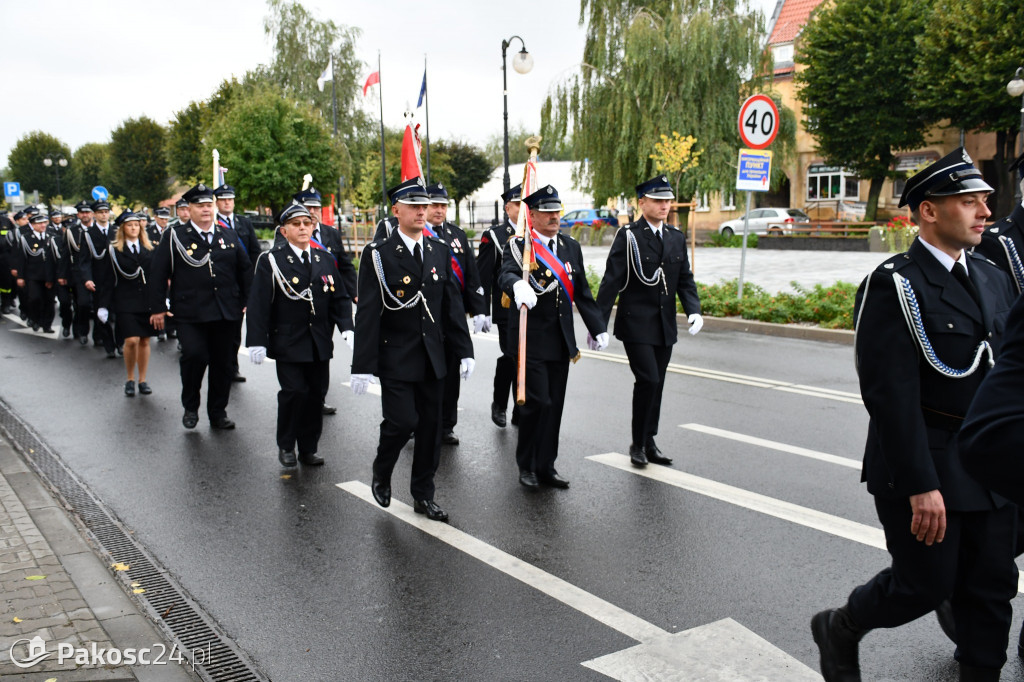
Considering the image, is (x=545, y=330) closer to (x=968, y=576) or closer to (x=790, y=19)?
(x=968, y=576)

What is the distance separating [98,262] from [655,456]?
28.0 feet

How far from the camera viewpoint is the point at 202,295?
8453 mm

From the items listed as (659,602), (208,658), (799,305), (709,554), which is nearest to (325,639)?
(208,658)

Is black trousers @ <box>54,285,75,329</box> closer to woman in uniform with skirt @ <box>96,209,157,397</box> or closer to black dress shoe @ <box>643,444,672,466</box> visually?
woman in uniform with skirt @ <box>96,209,157,397</box>

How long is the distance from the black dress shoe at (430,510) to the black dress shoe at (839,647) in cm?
271

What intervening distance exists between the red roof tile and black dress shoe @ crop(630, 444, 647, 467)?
50.2 m

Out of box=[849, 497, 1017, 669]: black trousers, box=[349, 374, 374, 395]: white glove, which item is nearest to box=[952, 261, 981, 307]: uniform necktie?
box=[849, 497, 1017, 669]: black trousers

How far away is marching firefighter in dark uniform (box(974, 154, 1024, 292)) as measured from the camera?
421 centimetres

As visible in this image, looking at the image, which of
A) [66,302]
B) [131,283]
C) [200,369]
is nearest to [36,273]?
[66,302]

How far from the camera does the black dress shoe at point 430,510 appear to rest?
18.8ft

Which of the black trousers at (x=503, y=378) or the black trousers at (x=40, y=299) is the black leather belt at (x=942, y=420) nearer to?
the black trousers at (x=503, y=378)

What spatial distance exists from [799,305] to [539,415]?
939 centimetres

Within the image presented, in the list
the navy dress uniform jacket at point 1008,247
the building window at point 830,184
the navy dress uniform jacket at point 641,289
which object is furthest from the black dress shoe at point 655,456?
the building window at point 830,184

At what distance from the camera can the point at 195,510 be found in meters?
6.04
